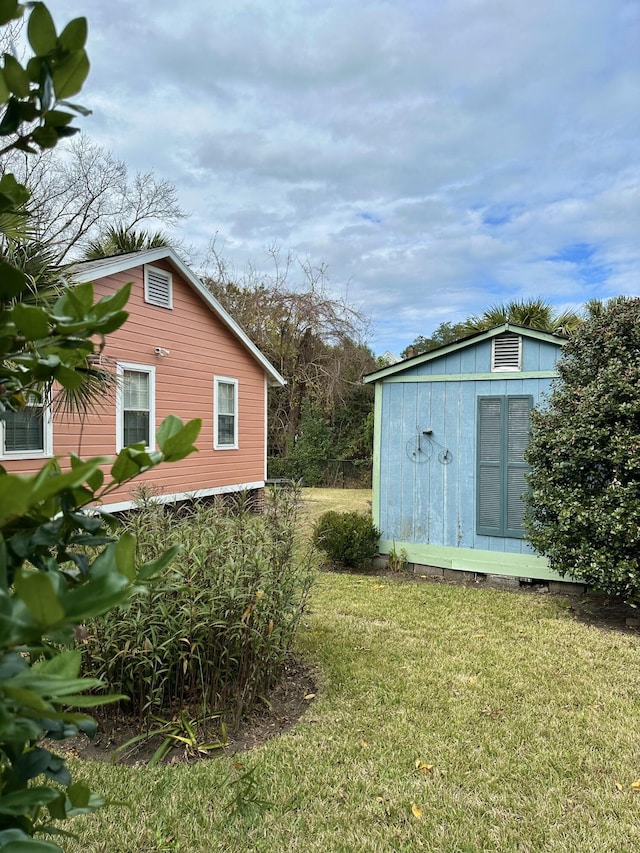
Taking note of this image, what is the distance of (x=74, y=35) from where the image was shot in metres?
0.63

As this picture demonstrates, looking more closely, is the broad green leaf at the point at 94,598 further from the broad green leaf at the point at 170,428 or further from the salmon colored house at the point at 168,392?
the salmon colored house at the point at 168,392

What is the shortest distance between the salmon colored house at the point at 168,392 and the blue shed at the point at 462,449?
8.41 feet

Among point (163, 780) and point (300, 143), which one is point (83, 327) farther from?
point (300, 143)

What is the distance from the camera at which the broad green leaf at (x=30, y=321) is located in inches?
24.8

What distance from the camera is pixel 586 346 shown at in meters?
5.59

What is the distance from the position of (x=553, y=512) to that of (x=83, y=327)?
18.6 ft

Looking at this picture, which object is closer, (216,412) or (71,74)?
(71,74)

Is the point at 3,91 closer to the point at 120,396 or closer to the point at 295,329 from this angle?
the point at 120,396

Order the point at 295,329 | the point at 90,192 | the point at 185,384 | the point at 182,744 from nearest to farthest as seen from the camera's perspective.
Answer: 1. the point at 182,744
2. the point at 185,384
3. the point at 90,192
4. the point at 295,329

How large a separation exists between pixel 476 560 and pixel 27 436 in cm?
628

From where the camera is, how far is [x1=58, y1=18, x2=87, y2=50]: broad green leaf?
0.63 metres

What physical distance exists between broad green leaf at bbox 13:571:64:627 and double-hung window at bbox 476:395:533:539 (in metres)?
6.67

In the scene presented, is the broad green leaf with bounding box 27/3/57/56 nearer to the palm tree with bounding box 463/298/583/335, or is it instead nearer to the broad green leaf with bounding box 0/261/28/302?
the broad green leaf with bounding box 0/261/28/302

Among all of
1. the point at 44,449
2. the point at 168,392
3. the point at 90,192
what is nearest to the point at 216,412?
the point at 168,392
